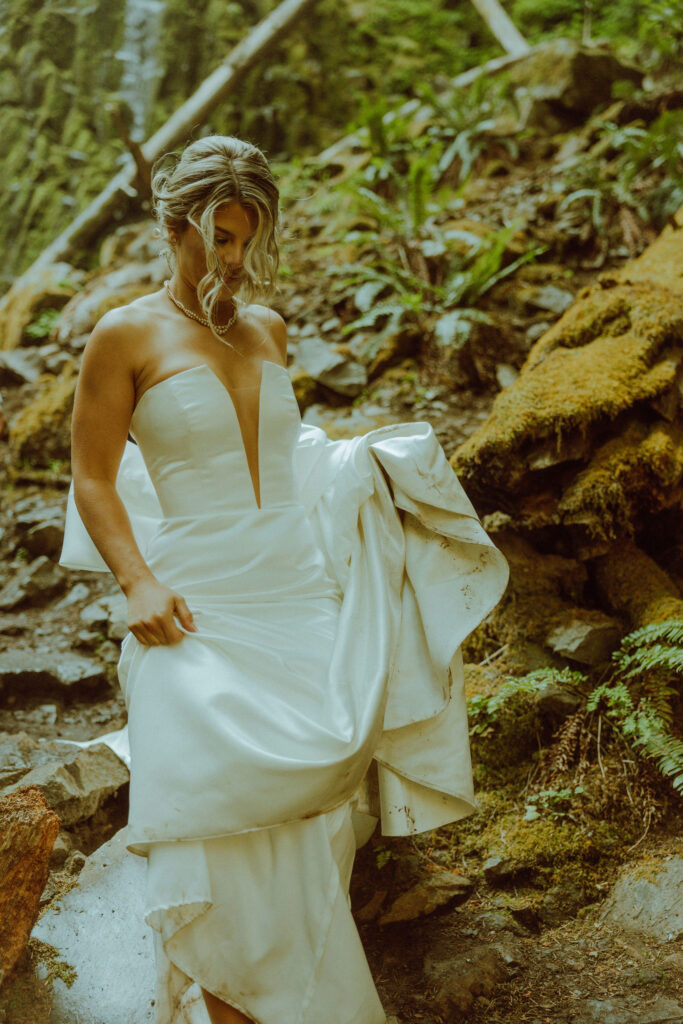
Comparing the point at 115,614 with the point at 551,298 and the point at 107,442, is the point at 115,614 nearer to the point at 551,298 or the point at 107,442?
the point at 107,442

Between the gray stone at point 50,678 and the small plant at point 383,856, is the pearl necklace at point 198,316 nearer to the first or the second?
the small plant at point 383,856

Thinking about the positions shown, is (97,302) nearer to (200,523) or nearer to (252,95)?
(252,95)

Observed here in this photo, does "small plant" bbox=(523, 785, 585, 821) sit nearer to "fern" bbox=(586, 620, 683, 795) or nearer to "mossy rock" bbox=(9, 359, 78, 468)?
"fern" bbox=(586, 620, 683, 795)

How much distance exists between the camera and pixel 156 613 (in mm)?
2305

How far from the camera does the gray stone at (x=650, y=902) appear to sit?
8.93ft

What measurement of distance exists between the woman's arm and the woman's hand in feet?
0.04

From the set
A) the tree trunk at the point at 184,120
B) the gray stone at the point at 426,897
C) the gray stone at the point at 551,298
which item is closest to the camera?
the gray stone at the point at 426,897

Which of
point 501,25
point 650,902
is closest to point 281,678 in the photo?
point 650,902

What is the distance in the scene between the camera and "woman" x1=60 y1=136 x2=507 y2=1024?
6.86 ft

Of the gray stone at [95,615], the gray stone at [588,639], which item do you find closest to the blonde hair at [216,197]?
the gray stone at [588,639]

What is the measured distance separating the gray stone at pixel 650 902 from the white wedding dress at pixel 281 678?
744 millimetres

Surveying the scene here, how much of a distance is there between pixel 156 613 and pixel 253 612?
0.33 m

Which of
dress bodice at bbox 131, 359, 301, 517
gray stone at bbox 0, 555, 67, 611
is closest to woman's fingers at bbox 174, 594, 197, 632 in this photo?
dress bodice at bbox 131, 359, 301, 517

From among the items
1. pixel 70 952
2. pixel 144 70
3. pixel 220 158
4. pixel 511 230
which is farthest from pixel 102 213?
pixel 70 952
